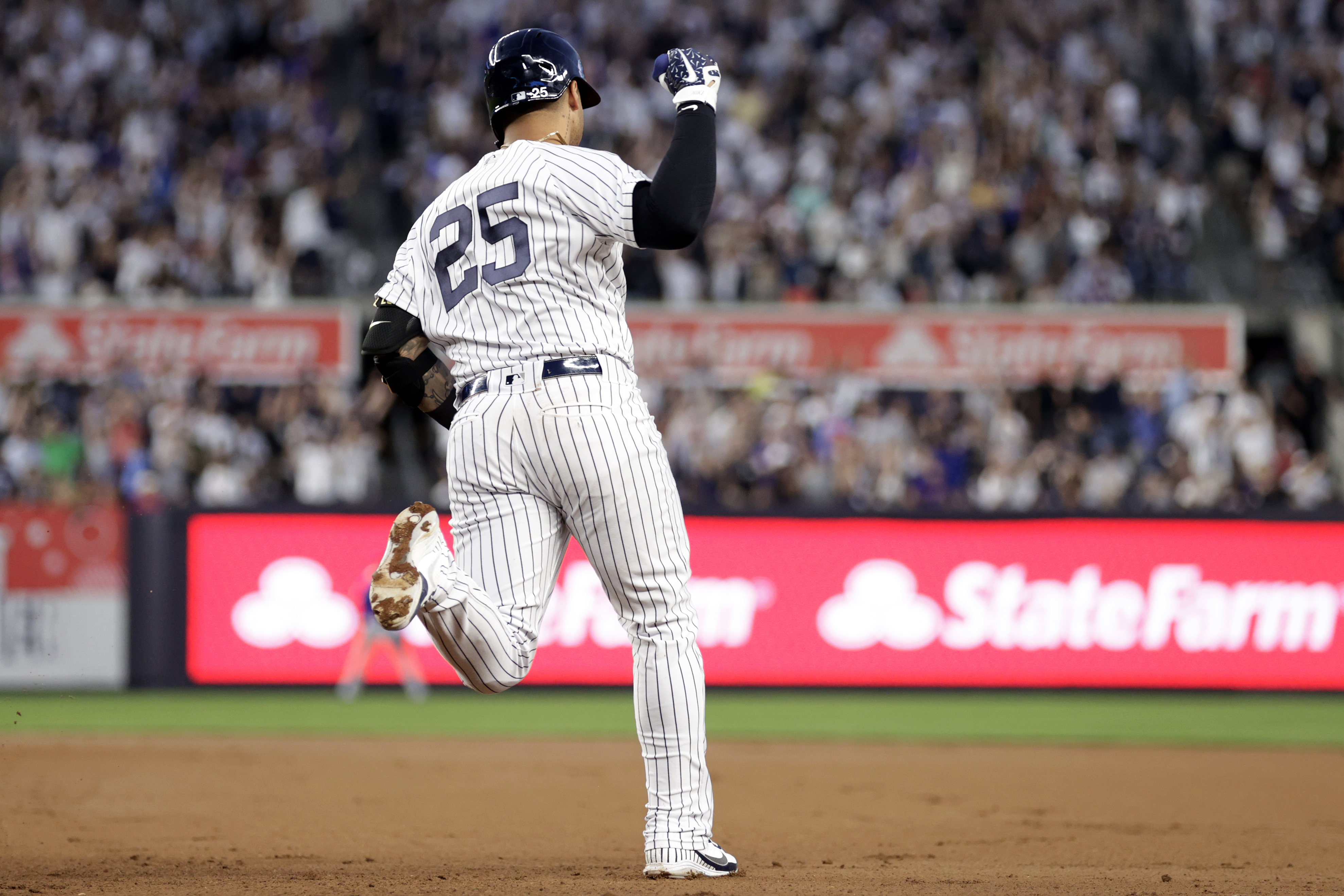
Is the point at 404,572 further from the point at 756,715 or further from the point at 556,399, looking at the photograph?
the point at 756,715

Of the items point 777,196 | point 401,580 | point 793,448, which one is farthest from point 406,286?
point 777,196

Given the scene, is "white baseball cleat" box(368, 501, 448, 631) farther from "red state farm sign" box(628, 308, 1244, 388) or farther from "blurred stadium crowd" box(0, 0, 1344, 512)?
"red state farm sign" box(628, 308, 1244, 388)

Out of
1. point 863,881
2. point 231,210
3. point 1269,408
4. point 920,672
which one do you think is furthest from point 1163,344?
point 863,881

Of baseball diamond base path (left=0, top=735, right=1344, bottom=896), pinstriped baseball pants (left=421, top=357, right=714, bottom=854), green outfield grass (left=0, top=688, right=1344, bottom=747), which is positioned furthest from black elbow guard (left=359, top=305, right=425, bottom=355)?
green outfield grass (left=0, top=688, right=1344, bottom=747)

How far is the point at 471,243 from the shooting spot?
455 centimetres

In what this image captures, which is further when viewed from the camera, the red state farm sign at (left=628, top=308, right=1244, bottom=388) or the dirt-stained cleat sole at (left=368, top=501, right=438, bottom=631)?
the red state farm sign at (left=628, top=308, right=1244, bottom=388)

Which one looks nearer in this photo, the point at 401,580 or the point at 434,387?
the point at 401,580

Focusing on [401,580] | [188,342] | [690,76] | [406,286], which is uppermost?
[188,342]

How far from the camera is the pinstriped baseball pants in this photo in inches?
173

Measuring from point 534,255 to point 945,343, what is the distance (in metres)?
13.7

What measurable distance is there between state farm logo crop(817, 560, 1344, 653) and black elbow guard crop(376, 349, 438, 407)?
27.5ft

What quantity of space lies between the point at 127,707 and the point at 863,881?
8.92 m

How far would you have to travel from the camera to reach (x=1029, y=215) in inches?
712

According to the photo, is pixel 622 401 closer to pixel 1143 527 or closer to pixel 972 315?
pixel 1143 527
